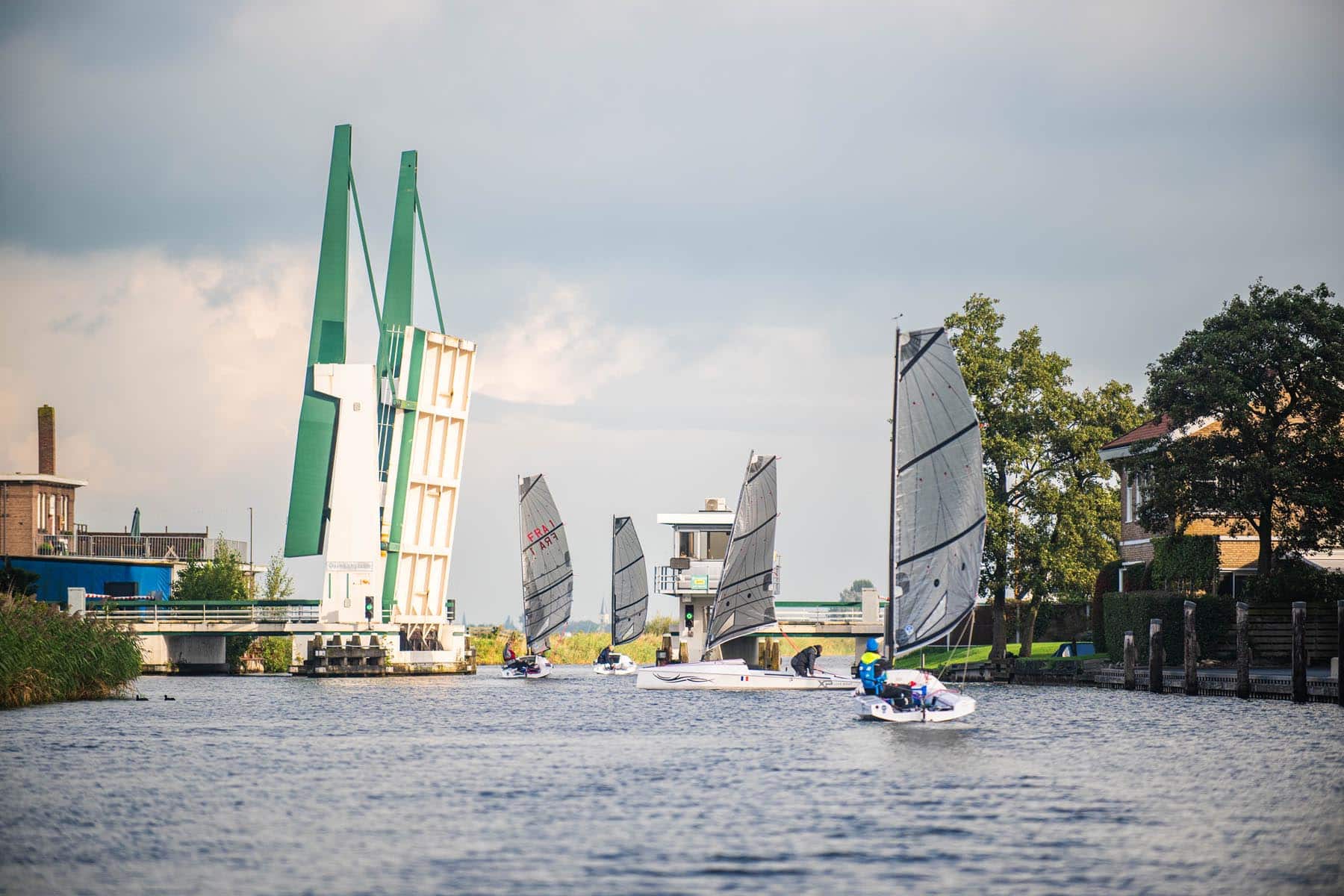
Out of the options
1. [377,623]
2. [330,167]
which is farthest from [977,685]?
[330,167]

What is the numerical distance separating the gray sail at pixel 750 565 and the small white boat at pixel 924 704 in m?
17.8

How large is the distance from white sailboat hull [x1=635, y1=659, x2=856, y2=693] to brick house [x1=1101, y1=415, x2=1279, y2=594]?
1344cm

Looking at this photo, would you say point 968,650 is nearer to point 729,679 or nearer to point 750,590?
point 729,679

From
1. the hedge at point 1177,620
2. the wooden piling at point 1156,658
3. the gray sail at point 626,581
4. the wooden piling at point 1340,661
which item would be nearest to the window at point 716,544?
the gray sail at point 626,581

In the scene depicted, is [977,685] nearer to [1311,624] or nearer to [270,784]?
[1311,624]

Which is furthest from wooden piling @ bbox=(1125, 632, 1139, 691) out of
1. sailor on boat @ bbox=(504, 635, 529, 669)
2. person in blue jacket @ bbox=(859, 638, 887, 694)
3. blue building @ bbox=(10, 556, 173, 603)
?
blue building @ bbox=(10, 556, 173, 603)

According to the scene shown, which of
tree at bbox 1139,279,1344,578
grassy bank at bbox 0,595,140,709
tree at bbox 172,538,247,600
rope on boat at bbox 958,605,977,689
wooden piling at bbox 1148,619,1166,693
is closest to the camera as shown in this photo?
rope on boat at bbox 958,605,977,689

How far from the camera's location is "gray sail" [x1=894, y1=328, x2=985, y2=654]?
3966 cm

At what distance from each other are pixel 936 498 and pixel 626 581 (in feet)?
152

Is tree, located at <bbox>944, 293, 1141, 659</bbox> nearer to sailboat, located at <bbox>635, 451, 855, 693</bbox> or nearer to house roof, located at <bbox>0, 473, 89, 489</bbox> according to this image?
sailboat, located at <bbox>635, 451, 855, 693</bbox>

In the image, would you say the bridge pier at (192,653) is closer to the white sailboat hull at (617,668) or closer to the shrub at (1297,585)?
the white sailboat hull at (617,668)

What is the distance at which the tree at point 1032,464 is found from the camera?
66125mm

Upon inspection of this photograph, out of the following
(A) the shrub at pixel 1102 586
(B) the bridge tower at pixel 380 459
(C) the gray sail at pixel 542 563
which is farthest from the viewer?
(C) the gray sail at pixel 542 563

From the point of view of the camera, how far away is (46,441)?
106 m
